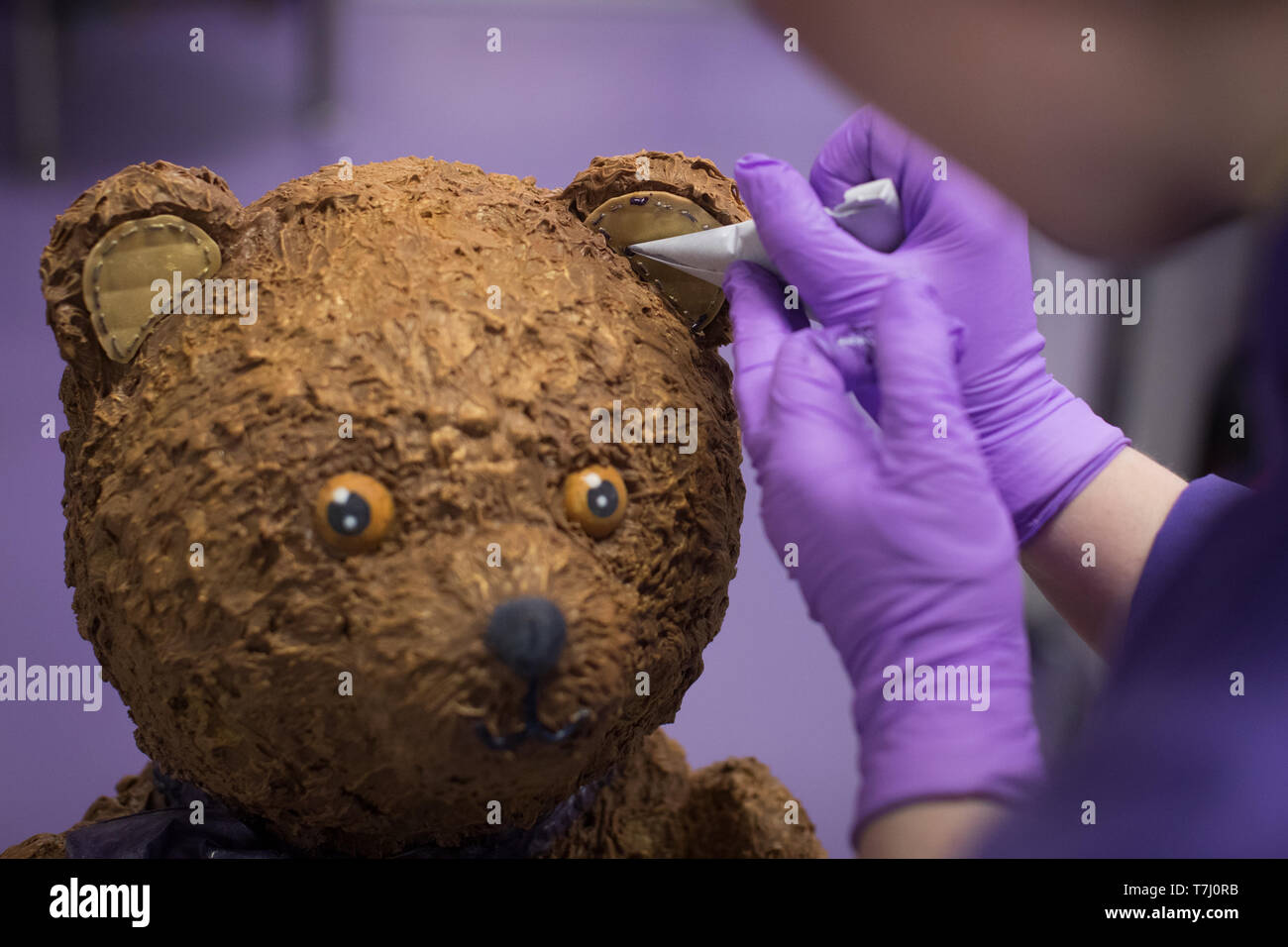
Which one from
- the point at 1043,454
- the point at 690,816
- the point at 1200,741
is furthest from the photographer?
the point at 690,816

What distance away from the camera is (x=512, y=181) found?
3.01 ft

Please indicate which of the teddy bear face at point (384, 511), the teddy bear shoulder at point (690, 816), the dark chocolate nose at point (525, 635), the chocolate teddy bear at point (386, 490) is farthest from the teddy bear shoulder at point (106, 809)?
the dark chocolate nose at point (525, 635)

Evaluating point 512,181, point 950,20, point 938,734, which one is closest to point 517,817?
point 938,734

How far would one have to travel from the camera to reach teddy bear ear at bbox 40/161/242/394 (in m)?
0.79

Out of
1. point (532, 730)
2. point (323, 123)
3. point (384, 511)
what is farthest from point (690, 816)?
point (323, 123)

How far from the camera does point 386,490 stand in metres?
0.71

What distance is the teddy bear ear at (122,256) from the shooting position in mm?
785

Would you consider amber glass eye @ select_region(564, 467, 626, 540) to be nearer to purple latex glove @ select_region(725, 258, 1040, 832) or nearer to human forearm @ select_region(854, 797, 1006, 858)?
purple latex glove @ select_region(725, 258, 1040, 832)

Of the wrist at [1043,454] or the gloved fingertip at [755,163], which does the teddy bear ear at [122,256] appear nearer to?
the gloved fingertip at [755,163]

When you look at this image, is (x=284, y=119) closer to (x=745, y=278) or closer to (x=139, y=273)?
(x=139, y=273)

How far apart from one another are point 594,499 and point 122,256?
0.41m

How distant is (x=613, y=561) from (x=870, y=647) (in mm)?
193

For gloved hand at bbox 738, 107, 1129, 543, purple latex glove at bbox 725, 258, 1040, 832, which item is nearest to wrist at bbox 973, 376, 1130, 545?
gloved hand at bbox 738, 107, 1129, 543
